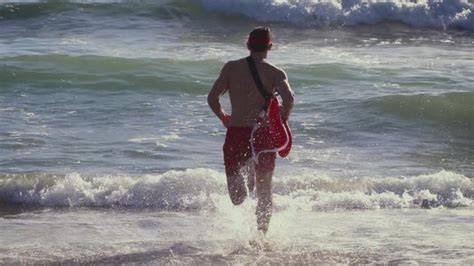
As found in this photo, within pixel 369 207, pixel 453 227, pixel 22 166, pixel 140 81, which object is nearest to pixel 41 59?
pixel 140 81

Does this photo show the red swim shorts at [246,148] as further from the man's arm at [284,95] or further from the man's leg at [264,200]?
the man's arm at [284,95]

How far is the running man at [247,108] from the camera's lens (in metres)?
7.75

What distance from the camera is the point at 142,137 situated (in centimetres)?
1262

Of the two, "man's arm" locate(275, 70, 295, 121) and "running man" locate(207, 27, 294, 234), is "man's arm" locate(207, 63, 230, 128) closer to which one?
"running man" locate(207, 27, 294, 234)

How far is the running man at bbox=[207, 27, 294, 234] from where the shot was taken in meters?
7.75

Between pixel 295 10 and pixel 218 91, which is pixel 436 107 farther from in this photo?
pixel 295 10

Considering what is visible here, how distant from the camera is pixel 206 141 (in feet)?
41.1

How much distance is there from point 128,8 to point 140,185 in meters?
13.4

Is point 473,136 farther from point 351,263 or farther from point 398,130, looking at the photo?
point 351,263

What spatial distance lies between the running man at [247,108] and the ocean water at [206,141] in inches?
23.7

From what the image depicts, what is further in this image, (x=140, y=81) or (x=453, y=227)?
(x=140, y=81)

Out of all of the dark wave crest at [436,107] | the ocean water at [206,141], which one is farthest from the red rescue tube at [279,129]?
the dark wave crest at [436,107]

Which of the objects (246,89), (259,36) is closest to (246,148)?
(246,89)

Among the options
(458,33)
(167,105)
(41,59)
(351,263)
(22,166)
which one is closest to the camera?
(351,263)
